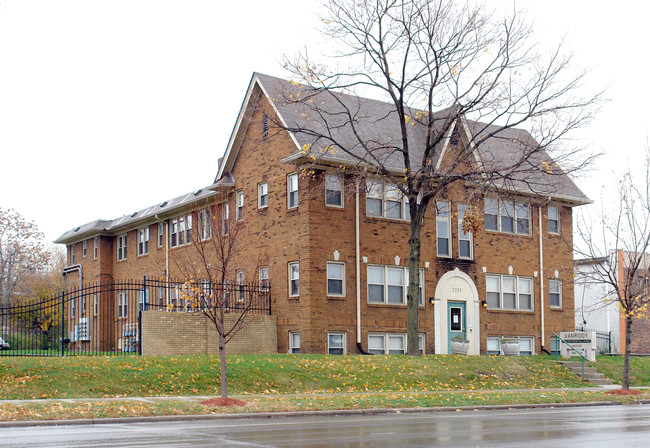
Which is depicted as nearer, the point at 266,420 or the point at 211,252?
the point at 266,420

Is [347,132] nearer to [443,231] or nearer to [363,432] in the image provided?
[443,231]

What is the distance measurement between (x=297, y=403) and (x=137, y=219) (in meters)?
26.6

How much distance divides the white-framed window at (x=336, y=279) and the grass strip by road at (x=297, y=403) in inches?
333

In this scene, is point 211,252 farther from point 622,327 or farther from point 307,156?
point 622,327

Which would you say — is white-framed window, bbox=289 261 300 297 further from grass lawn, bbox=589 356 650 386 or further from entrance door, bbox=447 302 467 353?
grass lawn, bbox=589 356 650 386

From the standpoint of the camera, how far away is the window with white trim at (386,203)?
1201 inches

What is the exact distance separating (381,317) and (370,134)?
24.9ft

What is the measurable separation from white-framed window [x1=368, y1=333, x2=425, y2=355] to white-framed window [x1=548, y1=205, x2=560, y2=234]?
9.44 m

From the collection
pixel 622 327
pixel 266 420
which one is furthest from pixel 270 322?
pixel 622 327

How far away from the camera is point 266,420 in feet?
50.5

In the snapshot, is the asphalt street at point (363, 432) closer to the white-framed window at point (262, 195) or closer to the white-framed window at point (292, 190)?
the white-framed window at point (292, 190)

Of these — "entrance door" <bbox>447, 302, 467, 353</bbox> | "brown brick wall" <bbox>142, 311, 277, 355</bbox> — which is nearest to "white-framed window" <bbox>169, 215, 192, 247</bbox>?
Result: "brown brick wall" <bbox>142, 311, 277, 355</bbox>

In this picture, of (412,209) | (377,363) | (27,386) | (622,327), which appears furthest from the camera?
(622,327)

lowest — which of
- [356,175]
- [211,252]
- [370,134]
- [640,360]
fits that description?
[640,360]
